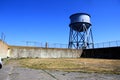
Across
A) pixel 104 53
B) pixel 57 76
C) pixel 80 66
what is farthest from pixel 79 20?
pixel 57 76

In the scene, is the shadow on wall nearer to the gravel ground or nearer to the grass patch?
the grass patch

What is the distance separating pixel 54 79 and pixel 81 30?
36156 millimetres

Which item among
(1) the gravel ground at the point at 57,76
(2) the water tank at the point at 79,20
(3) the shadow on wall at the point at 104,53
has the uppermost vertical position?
(2) the water tank at the point at 79,20

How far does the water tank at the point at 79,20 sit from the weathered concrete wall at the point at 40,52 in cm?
618

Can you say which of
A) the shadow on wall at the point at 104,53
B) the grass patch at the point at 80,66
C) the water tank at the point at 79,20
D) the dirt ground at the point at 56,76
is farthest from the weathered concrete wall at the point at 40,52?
the dirt ground at the point at 56,76

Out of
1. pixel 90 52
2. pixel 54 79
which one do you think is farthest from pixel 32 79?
pixel 90 52

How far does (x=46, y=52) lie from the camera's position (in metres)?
35.5

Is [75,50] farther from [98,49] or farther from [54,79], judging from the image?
[54,79]

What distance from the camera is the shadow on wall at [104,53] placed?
32.0 metres

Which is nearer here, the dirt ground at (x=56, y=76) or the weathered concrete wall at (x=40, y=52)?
the dirt ground at (x=56, y=76)

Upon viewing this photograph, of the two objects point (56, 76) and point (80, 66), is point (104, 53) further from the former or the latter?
point (56, 76)

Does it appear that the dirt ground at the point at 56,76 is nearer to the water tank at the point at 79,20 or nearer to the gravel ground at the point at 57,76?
the gravel ground at the point at 57,76

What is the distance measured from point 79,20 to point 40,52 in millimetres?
12102

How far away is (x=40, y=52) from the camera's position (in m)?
34.6
